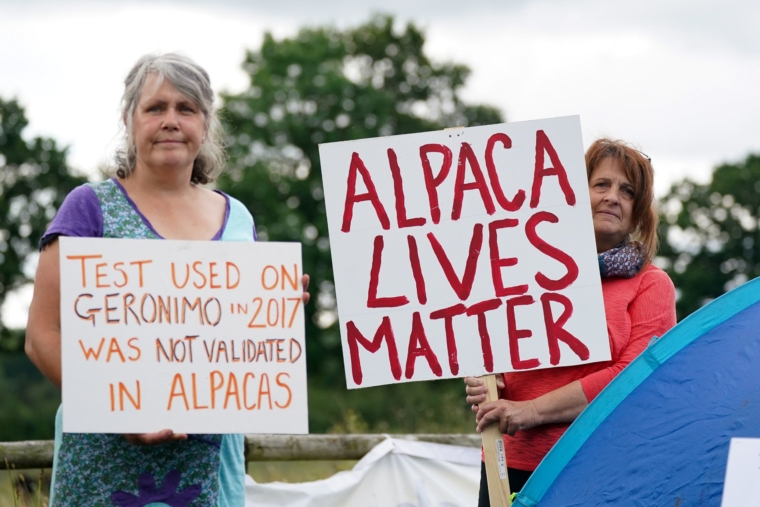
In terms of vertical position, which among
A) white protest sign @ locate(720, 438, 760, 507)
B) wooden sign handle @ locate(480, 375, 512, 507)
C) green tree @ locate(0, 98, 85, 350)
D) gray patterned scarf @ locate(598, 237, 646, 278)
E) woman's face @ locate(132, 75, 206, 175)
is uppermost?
green tree @ locate(0, 98, 85, 350)

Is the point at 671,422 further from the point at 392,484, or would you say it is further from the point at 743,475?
the point at 392,484

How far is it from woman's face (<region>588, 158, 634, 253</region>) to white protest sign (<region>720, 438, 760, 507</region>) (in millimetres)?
979

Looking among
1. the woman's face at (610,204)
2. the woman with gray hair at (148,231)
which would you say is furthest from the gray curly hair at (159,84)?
the woman's face at (610,204)

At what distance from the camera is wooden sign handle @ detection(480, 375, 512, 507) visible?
2859mm

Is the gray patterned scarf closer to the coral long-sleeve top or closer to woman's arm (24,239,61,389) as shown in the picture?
the coral long-sleeve top

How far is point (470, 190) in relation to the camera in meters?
2.97

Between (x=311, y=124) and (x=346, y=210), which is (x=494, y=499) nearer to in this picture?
(x=346, y=210)

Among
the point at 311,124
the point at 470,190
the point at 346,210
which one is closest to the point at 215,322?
the point at 346,210

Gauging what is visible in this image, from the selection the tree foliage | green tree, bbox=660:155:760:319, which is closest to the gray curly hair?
the tree foliage

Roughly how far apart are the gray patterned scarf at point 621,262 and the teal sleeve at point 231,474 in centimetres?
120

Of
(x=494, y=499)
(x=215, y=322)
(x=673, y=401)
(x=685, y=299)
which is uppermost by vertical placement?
(x=685, y=299)

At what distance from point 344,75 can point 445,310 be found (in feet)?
84.7

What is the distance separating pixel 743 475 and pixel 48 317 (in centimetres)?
174

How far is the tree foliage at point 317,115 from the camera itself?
84.1 ft
